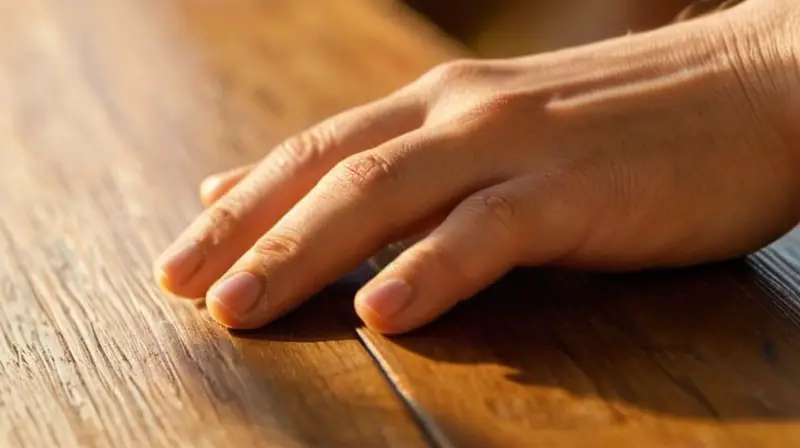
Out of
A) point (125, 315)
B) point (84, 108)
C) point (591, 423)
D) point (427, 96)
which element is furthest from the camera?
point (84, 108)

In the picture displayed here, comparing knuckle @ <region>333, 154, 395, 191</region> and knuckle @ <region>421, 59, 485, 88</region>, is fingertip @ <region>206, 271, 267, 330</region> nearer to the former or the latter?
knuckle @ <region>333, 154, 395, 191</region>

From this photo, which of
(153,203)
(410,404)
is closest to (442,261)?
(410,404)

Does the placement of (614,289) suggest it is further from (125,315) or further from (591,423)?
(125,315)

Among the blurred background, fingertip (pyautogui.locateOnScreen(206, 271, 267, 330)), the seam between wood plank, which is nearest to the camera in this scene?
the seam between wood plank

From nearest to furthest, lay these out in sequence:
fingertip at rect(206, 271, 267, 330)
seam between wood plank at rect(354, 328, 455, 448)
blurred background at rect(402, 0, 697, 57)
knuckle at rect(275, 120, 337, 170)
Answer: seam between wood plank at rect(354, 328, 455, 448)
fingertip at rect(206, 271, 267, 330)
knuckle at rect(275, 120, 337, 170)
blurred background at rect(402, 0, 697, 57)

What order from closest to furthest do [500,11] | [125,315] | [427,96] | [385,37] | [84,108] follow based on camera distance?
[125,315] < [427,96] < [84,108] < [385,37] < [500,11]

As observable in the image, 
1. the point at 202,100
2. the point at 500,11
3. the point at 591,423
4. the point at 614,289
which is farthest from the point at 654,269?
the point at 500,11

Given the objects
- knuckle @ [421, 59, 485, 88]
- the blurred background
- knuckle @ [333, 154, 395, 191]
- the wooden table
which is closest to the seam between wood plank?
the wooden table
